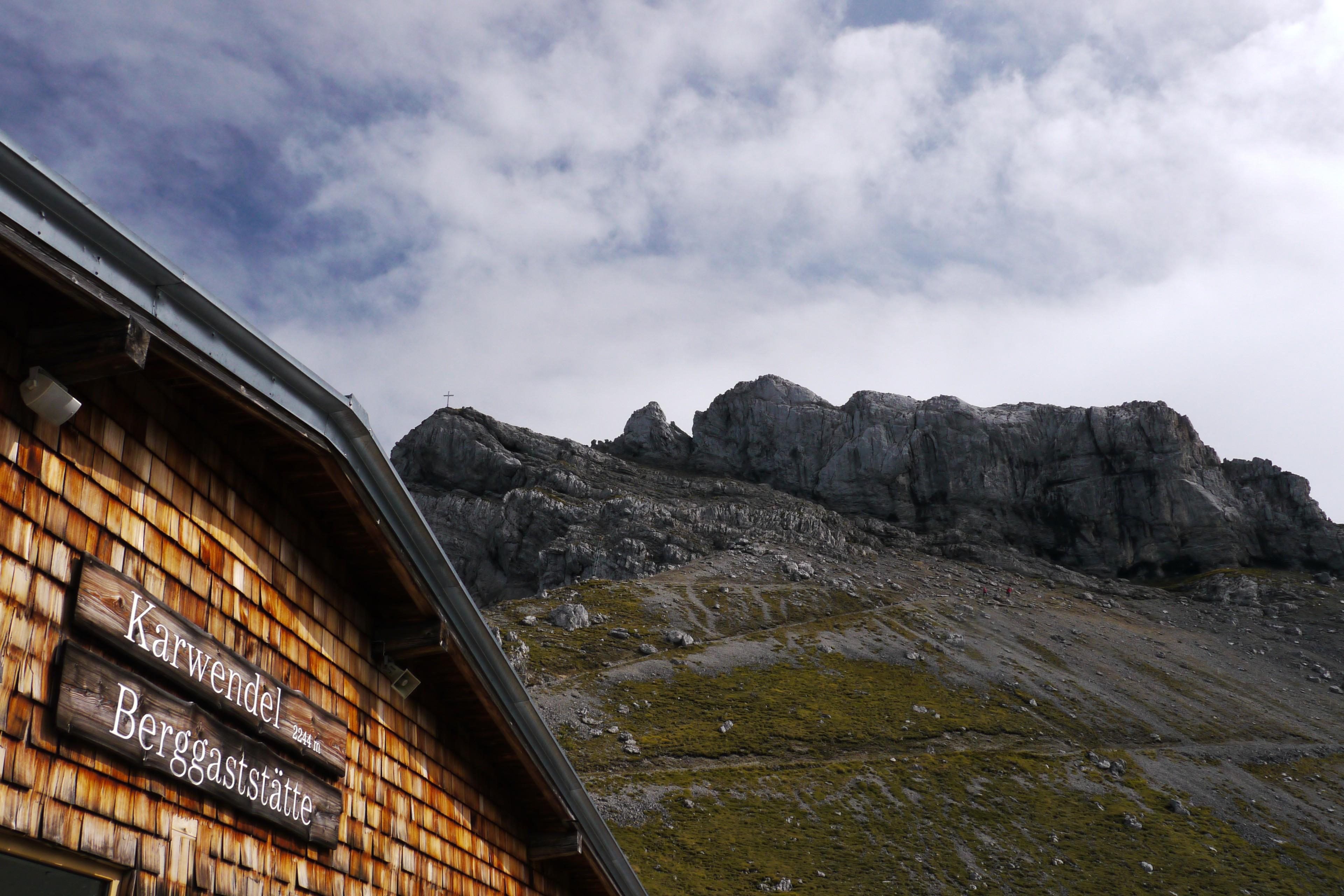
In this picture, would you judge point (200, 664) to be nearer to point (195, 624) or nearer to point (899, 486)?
point (195, 624)

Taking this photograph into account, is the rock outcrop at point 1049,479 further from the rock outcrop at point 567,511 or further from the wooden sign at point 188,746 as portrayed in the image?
the wooden sign at point 188,746

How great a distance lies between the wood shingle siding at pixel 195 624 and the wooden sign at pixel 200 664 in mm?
118

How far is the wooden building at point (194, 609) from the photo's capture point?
19.2ft

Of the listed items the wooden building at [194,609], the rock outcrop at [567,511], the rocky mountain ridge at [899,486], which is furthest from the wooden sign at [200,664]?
the rocky mountain ridge at [899,486]

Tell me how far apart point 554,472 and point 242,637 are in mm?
154556

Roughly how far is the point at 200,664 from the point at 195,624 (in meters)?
0.32

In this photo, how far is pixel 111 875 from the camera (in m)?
6.27

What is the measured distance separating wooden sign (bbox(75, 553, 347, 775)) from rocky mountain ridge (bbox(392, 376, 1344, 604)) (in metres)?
138

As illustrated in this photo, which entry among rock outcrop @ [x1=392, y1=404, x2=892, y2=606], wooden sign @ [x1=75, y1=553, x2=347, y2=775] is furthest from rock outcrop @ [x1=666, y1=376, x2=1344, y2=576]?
wooden sign @ [x1=75, y1=553, x2=347, y2=775]

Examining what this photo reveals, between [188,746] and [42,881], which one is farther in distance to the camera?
[188,746]

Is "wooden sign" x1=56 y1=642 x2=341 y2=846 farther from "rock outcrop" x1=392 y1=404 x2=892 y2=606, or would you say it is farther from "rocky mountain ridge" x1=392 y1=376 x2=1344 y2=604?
"rocky mountain ridge" x1=392 y1=376 x2=1344 y2=604

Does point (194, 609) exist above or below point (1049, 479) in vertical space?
below

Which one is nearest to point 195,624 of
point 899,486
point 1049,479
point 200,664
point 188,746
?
point 200,664

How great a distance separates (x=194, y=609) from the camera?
7.34 meters
